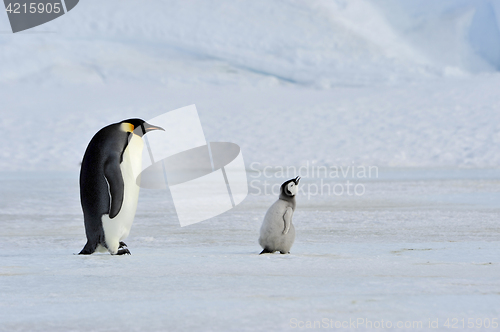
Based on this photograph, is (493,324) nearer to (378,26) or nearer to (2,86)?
(2,86)

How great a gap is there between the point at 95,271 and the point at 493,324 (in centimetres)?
141

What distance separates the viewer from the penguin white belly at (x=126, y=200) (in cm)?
279

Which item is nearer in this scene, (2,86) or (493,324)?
(493,324)

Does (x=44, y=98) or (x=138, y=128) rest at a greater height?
(x=138, y=128)

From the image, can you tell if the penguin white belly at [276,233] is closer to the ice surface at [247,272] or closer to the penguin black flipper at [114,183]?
the ice surface at [247,272]

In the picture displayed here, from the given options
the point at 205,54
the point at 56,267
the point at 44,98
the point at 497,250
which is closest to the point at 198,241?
the point at 56,267

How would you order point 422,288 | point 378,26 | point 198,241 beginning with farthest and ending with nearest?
point 378,26 < point 198,241 < point 422,288

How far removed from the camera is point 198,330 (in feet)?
4.79

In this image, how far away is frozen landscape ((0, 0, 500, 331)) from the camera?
176cm
